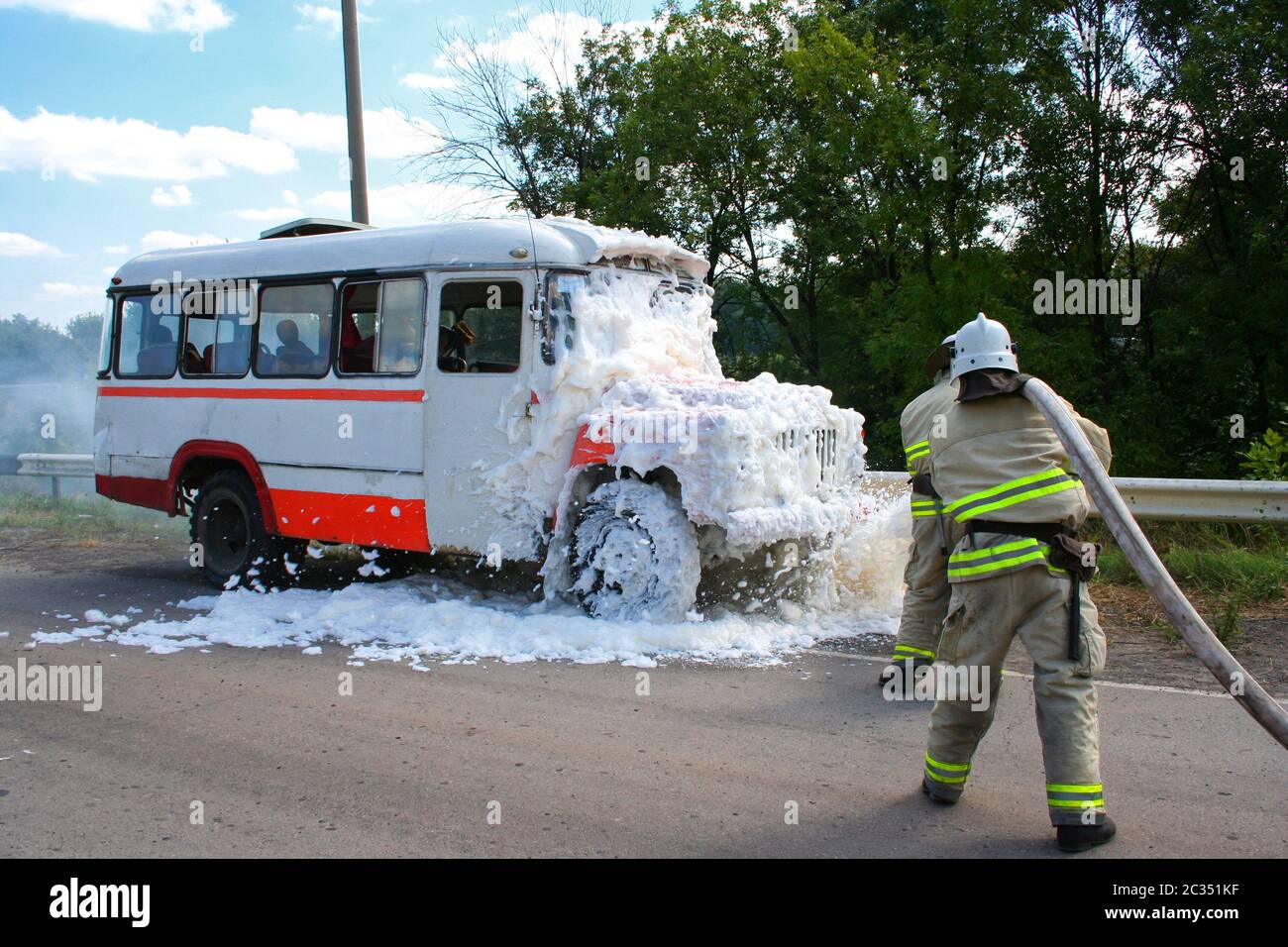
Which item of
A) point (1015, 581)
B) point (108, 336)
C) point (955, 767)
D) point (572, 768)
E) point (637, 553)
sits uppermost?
point (108, 336)

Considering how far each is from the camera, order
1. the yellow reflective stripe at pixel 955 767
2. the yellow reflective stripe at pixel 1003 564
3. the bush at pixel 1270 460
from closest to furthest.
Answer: the yellow reflective stripe at pixel 1003 564
the yellow reflective stripe at pixel 955 767
the bush at pixel 1270 460

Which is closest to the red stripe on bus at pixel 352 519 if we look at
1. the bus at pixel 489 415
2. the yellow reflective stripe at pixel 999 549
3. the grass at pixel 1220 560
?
the bus at pixel 489 415

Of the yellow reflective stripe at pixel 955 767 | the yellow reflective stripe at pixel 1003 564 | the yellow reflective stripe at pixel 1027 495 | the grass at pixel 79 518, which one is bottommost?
the yellow reflective stripe at pixel 955 767

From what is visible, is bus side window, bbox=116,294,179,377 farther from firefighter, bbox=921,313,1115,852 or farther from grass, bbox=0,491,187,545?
firefighter, bbox=921,313,1115,852

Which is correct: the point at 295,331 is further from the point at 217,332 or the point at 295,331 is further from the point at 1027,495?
the point at 1027,495

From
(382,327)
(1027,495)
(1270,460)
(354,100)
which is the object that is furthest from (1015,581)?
(354,100)

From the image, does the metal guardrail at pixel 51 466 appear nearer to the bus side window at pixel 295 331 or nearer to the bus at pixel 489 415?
the bus at pixel 489 415

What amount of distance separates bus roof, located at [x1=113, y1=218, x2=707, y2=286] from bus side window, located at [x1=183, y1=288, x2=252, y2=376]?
0.64ft

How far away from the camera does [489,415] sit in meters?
7.57

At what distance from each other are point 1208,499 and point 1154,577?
5.40m

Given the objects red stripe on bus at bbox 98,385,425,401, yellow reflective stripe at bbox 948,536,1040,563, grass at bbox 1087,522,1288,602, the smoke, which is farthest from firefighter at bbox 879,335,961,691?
the smoke

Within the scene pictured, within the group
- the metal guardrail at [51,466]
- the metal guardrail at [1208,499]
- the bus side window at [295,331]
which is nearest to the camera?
the metal guardrail at [1208,499]

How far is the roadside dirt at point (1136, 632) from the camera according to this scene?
6266 mm
